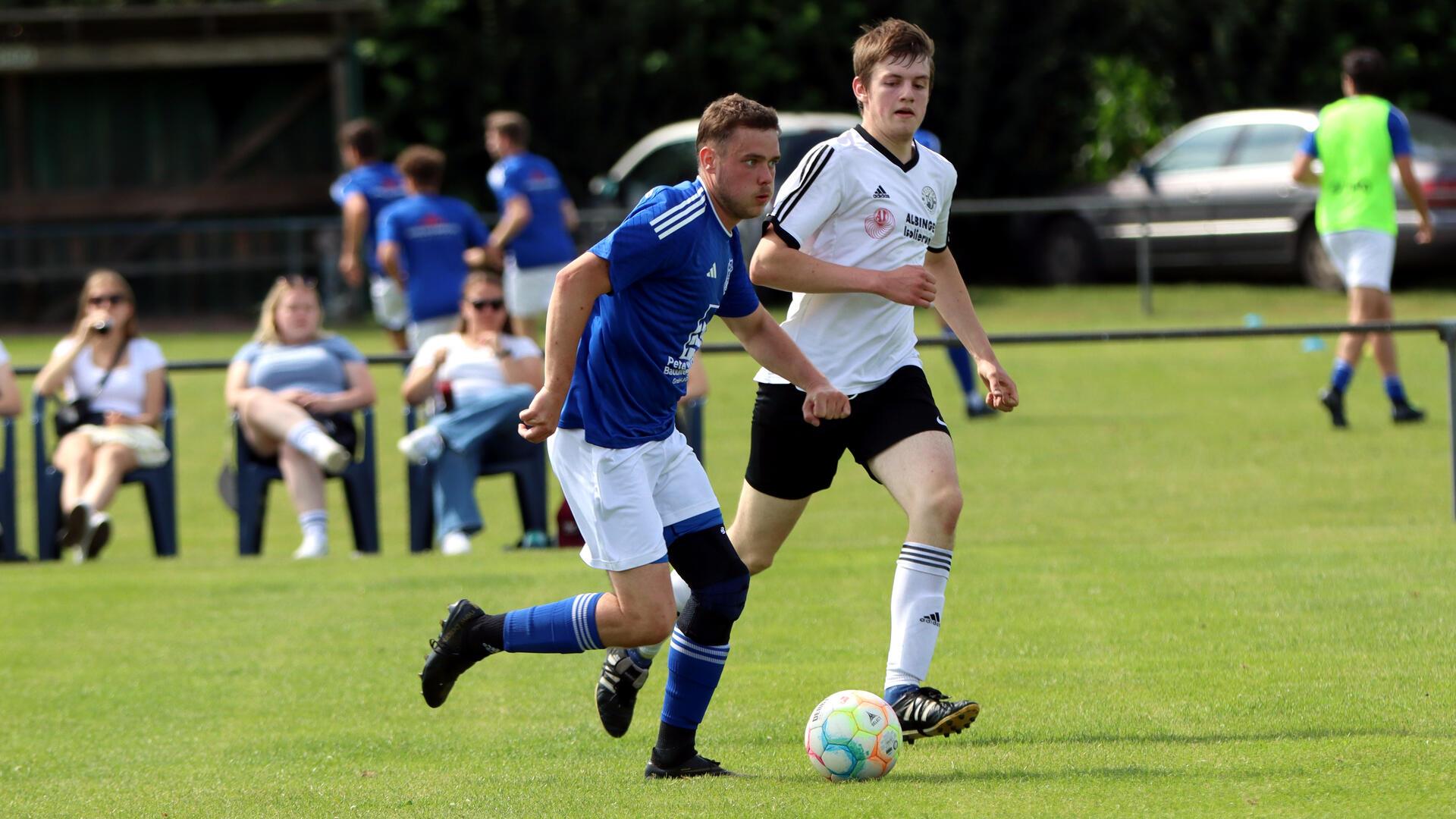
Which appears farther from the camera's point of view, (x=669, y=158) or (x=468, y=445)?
(x=669, y=158)

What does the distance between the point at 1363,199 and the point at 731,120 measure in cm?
861

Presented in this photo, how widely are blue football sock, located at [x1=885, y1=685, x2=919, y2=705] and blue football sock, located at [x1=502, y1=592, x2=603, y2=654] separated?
887 mm

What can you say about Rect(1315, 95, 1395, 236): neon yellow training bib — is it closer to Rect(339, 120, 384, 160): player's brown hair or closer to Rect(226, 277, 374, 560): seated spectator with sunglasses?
Rect(226, 277, 374, 560): seated spectator with sunglasses

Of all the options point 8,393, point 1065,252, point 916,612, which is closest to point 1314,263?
point 1065,252

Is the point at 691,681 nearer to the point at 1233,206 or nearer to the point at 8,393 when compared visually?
the point at 8,393

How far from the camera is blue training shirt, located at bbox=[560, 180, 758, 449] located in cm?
529

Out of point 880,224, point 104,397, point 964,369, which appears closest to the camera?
point 880,224

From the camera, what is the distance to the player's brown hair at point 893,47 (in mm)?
5977

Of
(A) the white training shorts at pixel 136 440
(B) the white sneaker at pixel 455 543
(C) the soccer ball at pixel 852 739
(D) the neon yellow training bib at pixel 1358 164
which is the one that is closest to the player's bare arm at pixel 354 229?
(A) the white training shorts at pixel 136 440

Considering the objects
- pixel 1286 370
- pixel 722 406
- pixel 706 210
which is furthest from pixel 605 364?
pixel 1286 370

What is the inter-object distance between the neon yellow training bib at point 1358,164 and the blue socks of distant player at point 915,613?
791 centimetres

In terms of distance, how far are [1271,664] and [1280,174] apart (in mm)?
13678

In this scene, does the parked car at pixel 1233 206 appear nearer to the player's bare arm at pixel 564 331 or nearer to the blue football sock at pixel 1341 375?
the blue football sock at pixel 1341 375

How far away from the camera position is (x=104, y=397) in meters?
11.2
